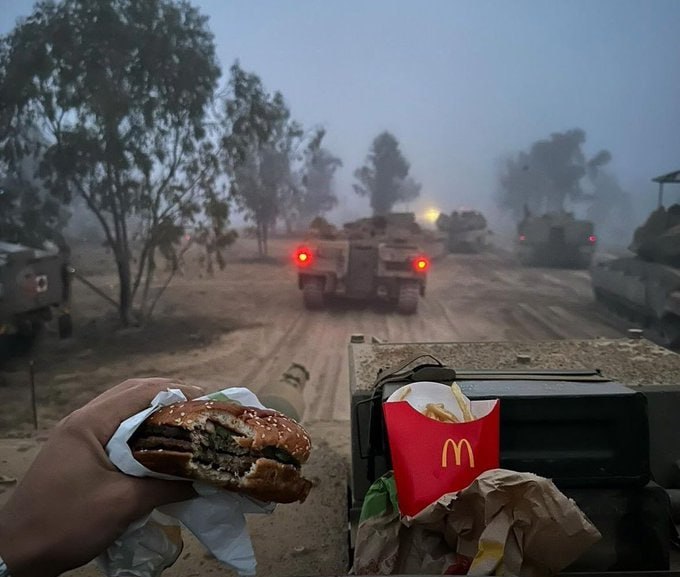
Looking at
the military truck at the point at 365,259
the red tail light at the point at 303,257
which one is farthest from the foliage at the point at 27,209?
the military truck at the point at 365,259

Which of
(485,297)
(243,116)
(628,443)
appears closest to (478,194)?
(485,297)

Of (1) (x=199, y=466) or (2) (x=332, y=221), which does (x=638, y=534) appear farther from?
(2) (x=332, y=221)

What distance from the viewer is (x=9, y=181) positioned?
601 cm

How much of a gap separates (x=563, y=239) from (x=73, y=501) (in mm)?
7045

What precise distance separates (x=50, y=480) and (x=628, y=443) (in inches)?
66.0

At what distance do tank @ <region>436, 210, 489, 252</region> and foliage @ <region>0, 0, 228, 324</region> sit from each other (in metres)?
2.78

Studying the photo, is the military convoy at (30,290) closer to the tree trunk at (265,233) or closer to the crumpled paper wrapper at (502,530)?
the tree trunk at (265,233)

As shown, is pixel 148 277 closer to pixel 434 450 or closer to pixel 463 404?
pixel 463 404

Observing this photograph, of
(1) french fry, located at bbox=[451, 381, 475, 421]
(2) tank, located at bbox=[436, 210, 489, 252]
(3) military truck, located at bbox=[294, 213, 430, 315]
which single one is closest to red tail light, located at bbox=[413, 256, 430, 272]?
(3) military truck, located at bbox=[294, 213, 430, 315]

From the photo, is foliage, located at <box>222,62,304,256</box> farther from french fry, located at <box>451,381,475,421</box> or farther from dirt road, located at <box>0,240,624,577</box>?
french fry, located at <box>451,381,475,421</box>

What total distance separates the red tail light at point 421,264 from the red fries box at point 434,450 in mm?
5931

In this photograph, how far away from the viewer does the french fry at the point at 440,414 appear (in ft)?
5.70

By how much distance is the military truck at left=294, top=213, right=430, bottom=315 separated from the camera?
7.69m

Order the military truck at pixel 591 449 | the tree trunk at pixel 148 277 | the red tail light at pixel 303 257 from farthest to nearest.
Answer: the red tail light at pixel 303 257 < the tree trunk at pixel 148 277 < the military truck at pixel 591 449
